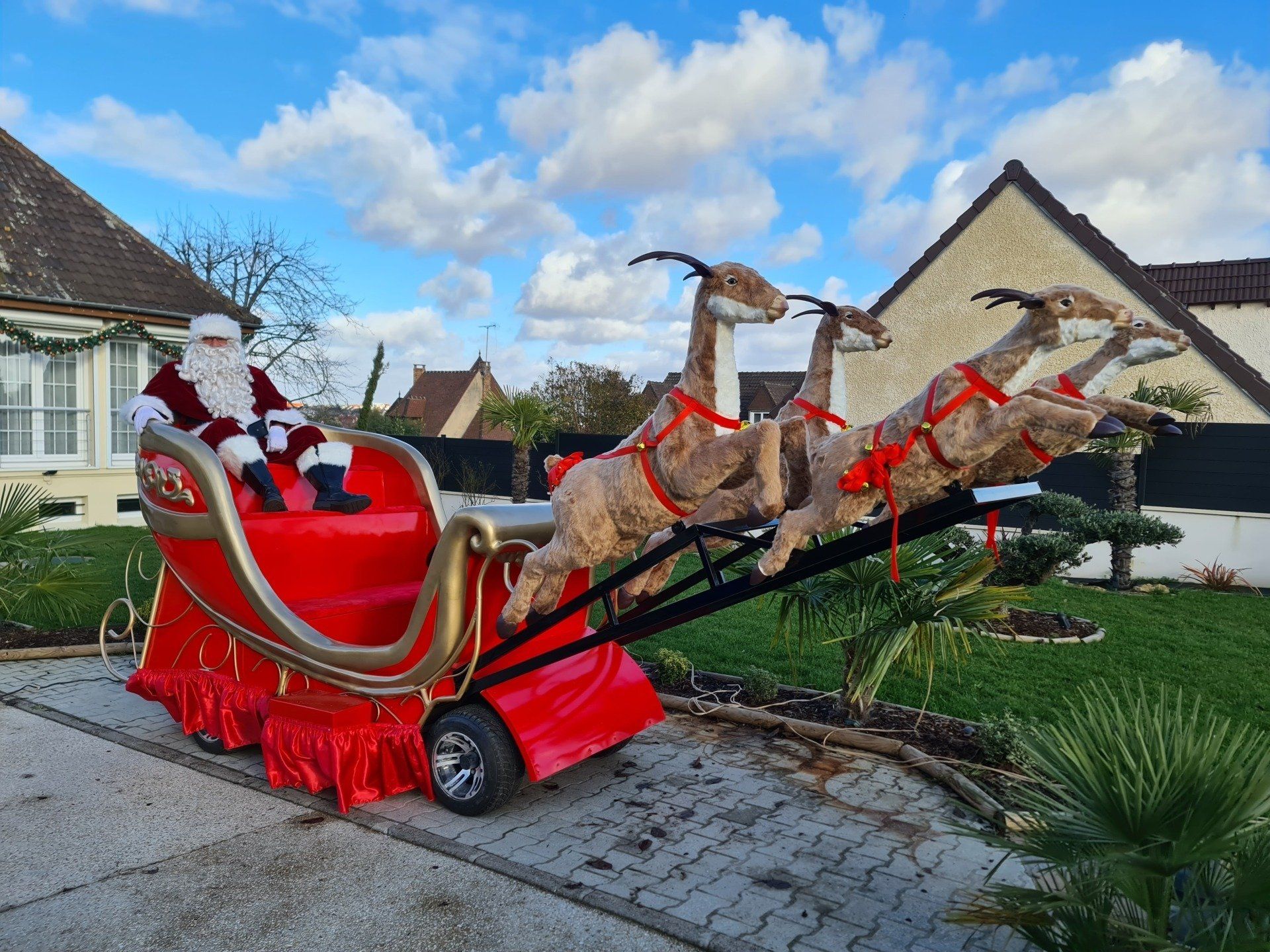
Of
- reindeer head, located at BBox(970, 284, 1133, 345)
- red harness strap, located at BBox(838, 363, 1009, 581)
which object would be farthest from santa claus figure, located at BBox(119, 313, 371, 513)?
reindeer head, located at BBox(970, 284, 1133, 345)

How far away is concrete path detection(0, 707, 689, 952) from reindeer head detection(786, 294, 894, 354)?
2050 millimetres

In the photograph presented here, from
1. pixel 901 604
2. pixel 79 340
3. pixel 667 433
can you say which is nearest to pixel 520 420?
pixel 79 340

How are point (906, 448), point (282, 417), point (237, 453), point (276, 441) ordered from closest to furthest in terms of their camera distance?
point (906, 448) < point (237, 453) < point (276, 441) < point (282, 417)

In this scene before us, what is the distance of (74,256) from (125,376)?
1.86 m

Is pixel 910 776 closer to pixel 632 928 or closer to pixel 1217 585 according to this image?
pixel 632 928

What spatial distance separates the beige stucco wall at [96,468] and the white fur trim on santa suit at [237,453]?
10000 mm

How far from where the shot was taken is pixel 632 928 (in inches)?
116

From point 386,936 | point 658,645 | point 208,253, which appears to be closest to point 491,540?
point 386,936

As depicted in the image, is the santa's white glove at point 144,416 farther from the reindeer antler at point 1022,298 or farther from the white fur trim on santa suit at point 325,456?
the reindeer antler at point 1022,298

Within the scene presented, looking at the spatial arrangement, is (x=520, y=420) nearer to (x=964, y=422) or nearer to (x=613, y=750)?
(x=613, y=750)

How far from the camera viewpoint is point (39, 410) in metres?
12.9

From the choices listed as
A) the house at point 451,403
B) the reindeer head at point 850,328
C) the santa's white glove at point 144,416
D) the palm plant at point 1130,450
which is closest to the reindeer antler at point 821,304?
the reindeer head at point 850,328

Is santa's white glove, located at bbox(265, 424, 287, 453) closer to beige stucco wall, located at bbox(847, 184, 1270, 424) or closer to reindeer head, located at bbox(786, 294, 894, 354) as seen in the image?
reindeer head, located at bbox(786, 294, 894, 354)

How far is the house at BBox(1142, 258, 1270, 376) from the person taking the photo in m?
13.3
